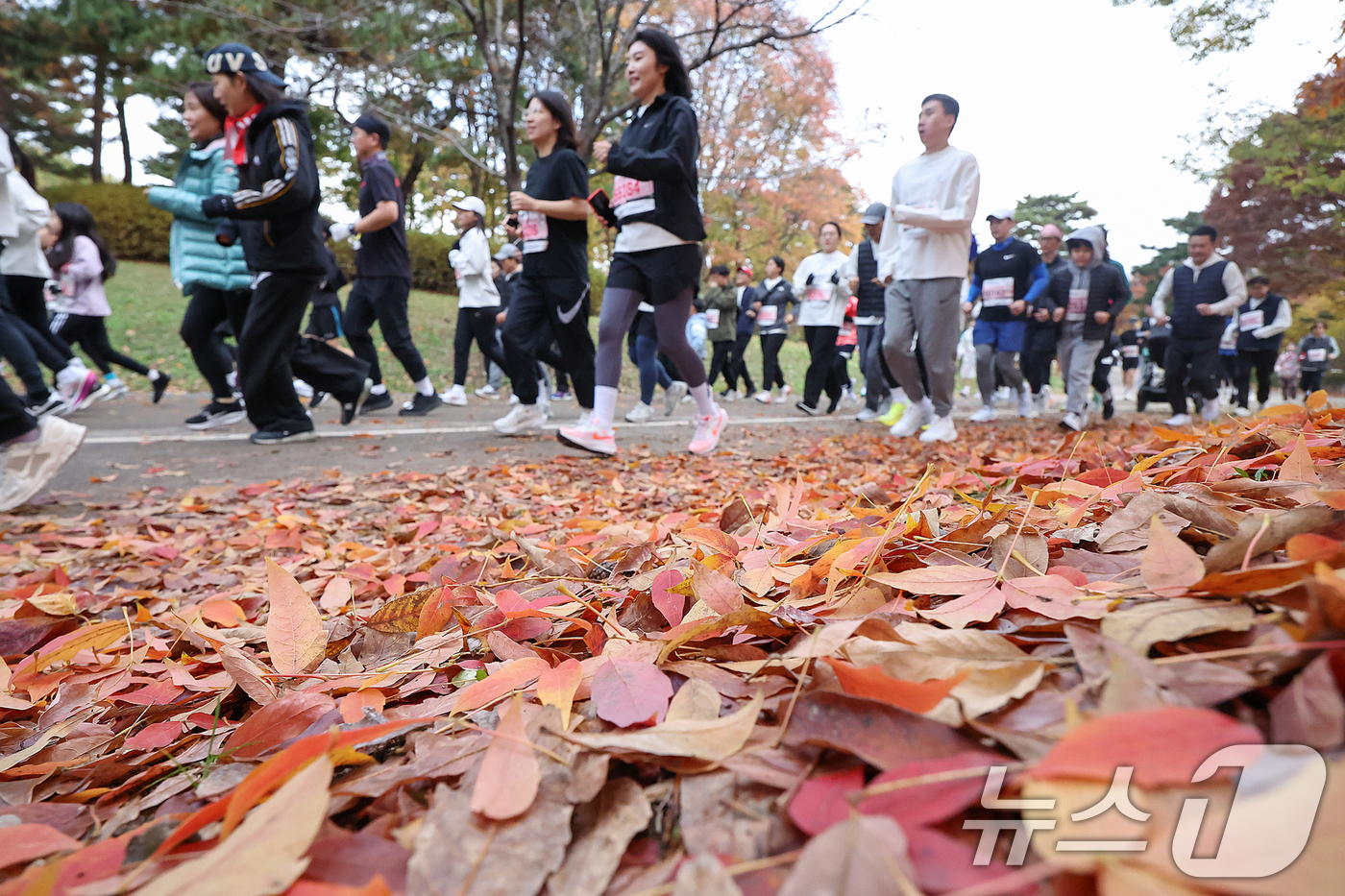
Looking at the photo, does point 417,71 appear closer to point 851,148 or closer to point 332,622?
point 851,148

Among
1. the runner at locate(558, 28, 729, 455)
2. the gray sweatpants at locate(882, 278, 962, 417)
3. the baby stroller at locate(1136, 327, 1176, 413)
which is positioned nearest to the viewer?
the runner at locate(558, 28, 729, 455)

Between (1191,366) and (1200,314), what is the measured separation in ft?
1.94

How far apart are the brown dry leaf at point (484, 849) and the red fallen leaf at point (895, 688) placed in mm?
250

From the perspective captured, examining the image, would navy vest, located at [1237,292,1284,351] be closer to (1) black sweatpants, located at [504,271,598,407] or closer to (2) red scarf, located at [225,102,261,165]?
(1) black sweatpants, located at [504,271,598,407]

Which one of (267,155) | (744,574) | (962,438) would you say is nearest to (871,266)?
(962,438)

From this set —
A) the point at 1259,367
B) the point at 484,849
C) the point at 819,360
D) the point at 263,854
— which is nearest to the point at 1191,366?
the point at 819,360

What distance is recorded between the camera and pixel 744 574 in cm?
105

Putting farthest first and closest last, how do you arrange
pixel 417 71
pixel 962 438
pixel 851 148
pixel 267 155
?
1. pixel 851 148
2. pixel 417 71
3. pixel 962 438
4. pixel 267 155

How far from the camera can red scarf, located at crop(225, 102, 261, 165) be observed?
3910 mm

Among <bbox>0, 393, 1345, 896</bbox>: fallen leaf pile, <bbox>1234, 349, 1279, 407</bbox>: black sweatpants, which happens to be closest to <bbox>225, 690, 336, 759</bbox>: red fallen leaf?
<bbox>0, 393, 1345, 896</bbox>: fallen leaf pile

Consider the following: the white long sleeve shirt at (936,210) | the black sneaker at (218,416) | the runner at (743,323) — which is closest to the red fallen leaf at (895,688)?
the white long sleeve shirt at (936,210)

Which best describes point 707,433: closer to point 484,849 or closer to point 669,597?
point 669,597

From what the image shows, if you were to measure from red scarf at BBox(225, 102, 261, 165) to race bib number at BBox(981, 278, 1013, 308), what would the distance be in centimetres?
647

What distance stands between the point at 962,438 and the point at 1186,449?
3711 mm
